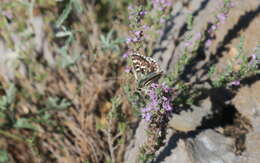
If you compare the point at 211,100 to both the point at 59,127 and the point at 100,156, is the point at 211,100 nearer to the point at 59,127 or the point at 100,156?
the point at 100,156

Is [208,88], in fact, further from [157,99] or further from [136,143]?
[157,99]

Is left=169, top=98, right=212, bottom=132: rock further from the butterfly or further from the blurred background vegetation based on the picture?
the butterfly

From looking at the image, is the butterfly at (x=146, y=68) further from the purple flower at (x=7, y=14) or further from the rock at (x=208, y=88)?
the purple flower at (x=7, y=14)

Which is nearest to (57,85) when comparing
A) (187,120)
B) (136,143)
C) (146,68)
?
(136,143)

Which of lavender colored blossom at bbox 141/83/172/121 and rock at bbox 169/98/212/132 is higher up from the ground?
rock at bbox 169/98/212/132

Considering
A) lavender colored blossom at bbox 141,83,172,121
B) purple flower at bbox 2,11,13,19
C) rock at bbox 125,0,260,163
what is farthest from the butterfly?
purple flower at bbox 2,11,13,19

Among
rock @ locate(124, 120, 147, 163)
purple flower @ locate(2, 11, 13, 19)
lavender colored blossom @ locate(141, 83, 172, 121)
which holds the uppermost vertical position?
purple flower @ locate(2, 11, 13, 19)

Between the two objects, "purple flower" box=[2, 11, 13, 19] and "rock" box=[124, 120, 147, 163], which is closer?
"rock" box=[124, 120, 147, 163]

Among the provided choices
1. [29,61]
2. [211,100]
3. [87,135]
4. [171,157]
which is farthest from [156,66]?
[29,61]

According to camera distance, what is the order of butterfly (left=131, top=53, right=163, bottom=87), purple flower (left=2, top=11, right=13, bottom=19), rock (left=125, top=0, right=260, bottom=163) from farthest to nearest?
1. purple flower (left=2, top=11, right=13, bottom=19)
2. rock (left=125, top=0, right=260, bottom=163)
3. butterfly (left=131, top=53, right=163, bottom=87)
